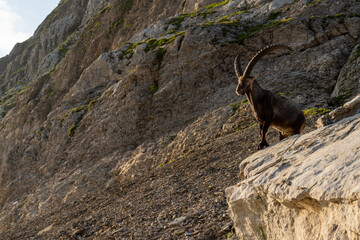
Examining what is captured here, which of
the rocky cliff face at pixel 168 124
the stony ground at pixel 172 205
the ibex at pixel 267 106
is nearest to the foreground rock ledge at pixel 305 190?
the stony ground at pixel 172 205

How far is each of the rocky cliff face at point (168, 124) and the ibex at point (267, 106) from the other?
3.92 metres

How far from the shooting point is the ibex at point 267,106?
12078 millimetres

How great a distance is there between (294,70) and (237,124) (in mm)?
12094

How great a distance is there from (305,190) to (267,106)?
650 cm

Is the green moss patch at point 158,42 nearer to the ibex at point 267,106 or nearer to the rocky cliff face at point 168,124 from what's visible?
the rocky cliff face at point 168,124

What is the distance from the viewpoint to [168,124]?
3681 centimetres

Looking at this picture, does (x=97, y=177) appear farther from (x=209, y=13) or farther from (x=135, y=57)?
(x=209, y=13)

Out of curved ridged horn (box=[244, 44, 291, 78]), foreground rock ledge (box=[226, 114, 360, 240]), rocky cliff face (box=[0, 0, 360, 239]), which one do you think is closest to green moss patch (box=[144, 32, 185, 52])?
rocky cliff face (box=[0, 0, 360, 239])

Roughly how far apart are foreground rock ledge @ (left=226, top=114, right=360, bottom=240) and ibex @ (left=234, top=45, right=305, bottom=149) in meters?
2.84

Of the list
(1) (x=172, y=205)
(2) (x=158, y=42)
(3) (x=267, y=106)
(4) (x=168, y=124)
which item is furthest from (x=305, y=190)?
(2) (x=158, y=42)

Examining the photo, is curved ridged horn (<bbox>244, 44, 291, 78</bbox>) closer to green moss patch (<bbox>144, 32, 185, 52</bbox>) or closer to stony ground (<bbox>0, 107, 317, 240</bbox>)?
stony ground (<bbox>0, 107, 317, 240</bbox>)

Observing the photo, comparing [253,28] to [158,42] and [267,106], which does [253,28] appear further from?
[267,106]

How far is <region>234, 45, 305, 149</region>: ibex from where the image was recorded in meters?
12.1

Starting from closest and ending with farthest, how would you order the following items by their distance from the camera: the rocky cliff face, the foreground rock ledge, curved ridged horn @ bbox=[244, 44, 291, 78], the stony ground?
the foreground rock ledge → curved ridged horn @ bbox=[244, 44, 291, 78] → the stony ground → the rocky cliff face
